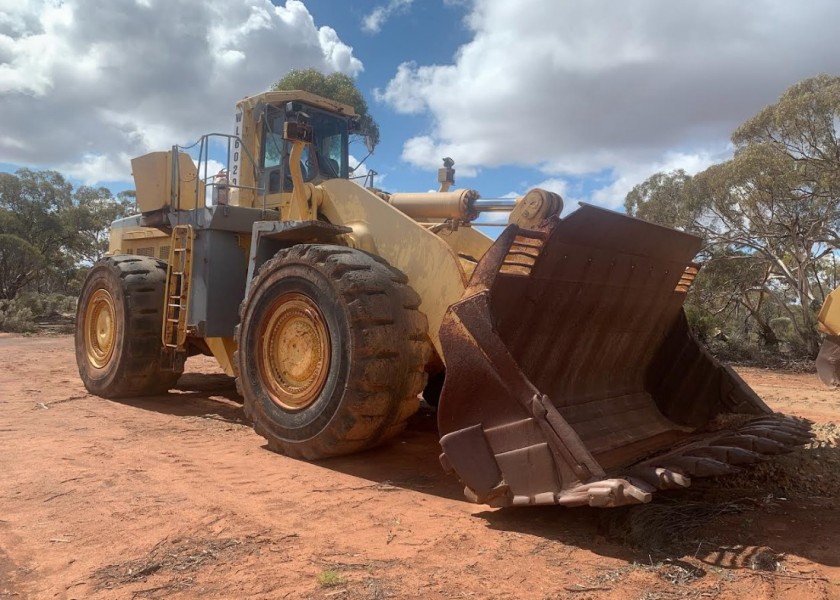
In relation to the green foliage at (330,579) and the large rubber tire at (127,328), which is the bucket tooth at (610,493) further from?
the large rubber tire at (127,328)

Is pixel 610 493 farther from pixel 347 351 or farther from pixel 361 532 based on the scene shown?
pixel 347 351

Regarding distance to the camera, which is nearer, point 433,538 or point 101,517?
point 433,538

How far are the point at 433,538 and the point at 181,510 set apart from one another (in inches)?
61.3

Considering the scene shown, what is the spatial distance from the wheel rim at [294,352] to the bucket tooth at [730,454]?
104 inches

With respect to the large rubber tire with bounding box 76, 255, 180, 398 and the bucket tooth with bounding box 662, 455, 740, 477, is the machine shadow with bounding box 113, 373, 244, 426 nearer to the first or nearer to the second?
the large rubber tire with bounding box 76, 255, 180, 398

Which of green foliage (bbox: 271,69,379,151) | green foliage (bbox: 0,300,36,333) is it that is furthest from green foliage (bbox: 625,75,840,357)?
green foliage (bbox: 0,300,36,333)

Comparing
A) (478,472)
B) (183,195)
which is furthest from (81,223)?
(478,472)

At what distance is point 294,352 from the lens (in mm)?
5484

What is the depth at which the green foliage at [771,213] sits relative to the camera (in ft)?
52.3

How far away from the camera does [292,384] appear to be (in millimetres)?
5457

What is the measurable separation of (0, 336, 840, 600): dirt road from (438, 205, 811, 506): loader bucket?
13.3 inches

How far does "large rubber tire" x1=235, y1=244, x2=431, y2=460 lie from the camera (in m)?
4.74

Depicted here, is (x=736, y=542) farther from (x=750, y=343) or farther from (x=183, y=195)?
(x=750, y=343)

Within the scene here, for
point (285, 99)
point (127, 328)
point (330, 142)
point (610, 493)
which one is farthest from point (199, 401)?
point (610, 493)
